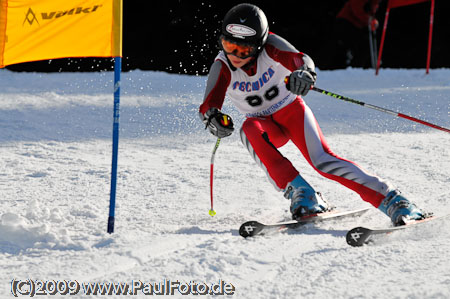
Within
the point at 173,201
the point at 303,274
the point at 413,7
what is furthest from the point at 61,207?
the point at 413,7

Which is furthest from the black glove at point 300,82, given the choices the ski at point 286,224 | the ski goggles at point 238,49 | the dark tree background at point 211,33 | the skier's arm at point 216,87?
the dark tree background at point 211,33

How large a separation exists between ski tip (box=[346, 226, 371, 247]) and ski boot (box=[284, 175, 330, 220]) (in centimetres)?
46

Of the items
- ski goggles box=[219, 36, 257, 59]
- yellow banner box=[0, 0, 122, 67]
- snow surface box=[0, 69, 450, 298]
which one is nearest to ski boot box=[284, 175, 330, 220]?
snow surface box=[0, 69, 450, 298]

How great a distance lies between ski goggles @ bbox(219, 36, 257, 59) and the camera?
3.19 metres

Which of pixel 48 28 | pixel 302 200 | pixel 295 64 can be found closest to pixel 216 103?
pixel 295 64

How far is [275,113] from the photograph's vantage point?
3432 millimetres

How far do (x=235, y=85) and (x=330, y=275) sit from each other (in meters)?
1.43

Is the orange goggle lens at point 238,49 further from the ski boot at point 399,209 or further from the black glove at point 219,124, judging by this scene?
the ski boot at point 399,209

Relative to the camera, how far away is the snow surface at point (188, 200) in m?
2.30

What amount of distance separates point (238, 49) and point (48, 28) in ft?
3.31

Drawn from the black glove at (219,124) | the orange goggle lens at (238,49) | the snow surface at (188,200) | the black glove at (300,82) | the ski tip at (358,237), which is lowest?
the snow surface at (188,200)

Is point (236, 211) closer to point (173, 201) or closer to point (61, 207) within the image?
point (173, 201)

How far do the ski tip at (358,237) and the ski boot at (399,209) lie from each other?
0.31 meters

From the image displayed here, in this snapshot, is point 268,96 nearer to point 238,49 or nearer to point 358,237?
point 238,49
